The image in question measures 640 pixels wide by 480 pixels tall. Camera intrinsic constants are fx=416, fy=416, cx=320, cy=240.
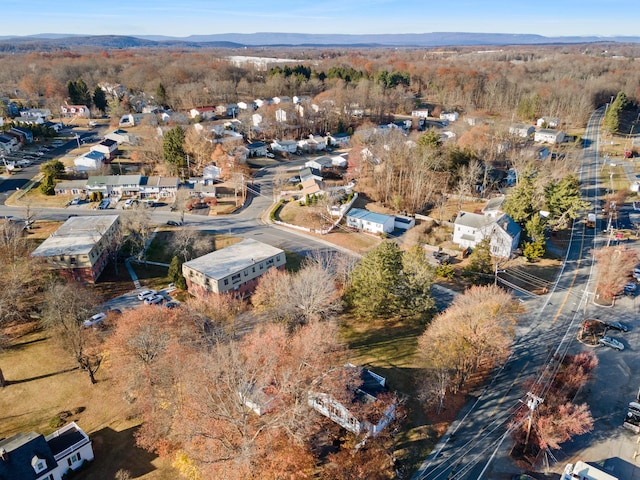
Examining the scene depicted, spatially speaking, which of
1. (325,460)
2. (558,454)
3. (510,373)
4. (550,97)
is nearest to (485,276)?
Result: (510,373)

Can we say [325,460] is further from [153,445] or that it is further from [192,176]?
[192,176]

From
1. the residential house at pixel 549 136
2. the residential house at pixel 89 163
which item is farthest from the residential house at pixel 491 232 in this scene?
the residential house at pixel 89 163

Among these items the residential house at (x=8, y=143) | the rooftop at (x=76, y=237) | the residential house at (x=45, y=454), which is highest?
the residential house at (x=8, y=143)

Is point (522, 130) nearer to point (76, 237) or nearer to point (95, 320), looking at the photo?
point (76, 237)

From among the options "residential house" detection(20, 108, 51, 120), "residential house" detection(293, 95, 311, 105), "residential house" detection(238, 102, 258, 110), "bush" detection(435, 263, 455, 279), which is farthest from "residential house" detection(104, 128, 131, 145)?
"bush" detection(435, 263, 455, 279)

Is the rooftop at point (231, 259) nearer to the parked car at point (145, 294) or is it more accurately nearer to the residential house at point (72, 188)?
the parked car at point (145, 294)

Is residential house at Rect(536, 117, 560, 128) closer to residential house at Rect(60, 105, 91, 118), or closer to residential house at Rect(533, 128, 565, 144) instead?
residential house at Rect(533, 128, 565, 144)

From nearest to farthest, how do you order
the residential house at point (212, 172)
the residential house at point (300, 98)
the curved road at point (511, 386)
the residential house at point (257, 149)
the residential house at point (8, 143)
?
the curved road at point (511, 386) < the residential house at point (212, 172) < the residential house at point (8, 143) < the residential house at point (257, 149) < the residential house at point (300, 98)
